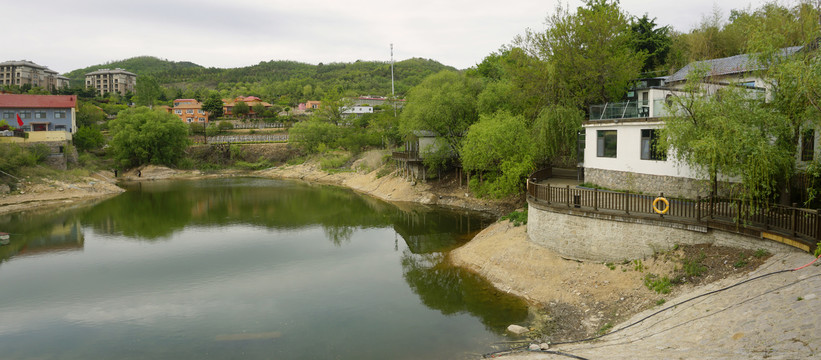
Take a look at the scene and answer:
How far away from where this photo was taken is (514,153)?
2945cm

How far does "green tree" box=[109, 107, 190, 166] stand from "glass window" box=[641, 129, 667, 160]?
217ft

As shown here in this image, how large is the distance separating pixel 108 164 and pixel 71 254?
49058 mm

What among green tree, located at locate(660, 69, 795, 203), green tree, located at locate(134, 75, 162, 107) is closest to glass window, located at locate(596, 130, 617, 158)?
green tree, located at locate(660, 69, 795, 203)

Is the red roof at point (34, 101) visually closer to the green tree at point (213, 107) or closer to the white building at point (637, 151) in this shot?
the green tree at point (213, 107)

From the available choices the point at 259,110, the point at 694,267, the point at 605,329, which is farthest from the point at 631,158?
the point at 259,110

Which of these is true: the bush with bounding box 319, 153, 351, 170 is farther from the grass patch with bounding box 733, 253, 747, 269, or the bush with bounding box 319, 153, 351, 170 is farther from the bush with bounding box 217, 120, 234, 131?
the grass patch with bounding box 733, 253, 747, 269

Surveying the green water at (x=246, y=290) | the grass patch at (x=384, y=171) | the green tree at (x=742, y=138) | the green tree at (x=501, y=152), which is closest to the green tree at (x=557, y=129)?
the green tree at (x=501, y=152)

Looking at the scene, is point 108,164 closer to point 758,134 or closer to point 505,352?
point 505,352

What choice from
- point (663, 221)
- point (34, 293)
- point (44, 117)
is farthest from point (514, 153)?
point (44, 117)

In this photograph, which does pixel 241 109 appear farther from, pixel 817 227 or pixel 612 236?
pixel 817 227

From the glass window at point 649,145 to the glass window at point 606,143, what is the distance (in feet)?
5.20

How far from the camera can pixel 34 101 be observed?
213 feet

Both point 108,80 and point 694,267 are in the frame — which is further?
point 108,80

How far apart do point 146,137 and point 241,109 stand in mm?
33403
